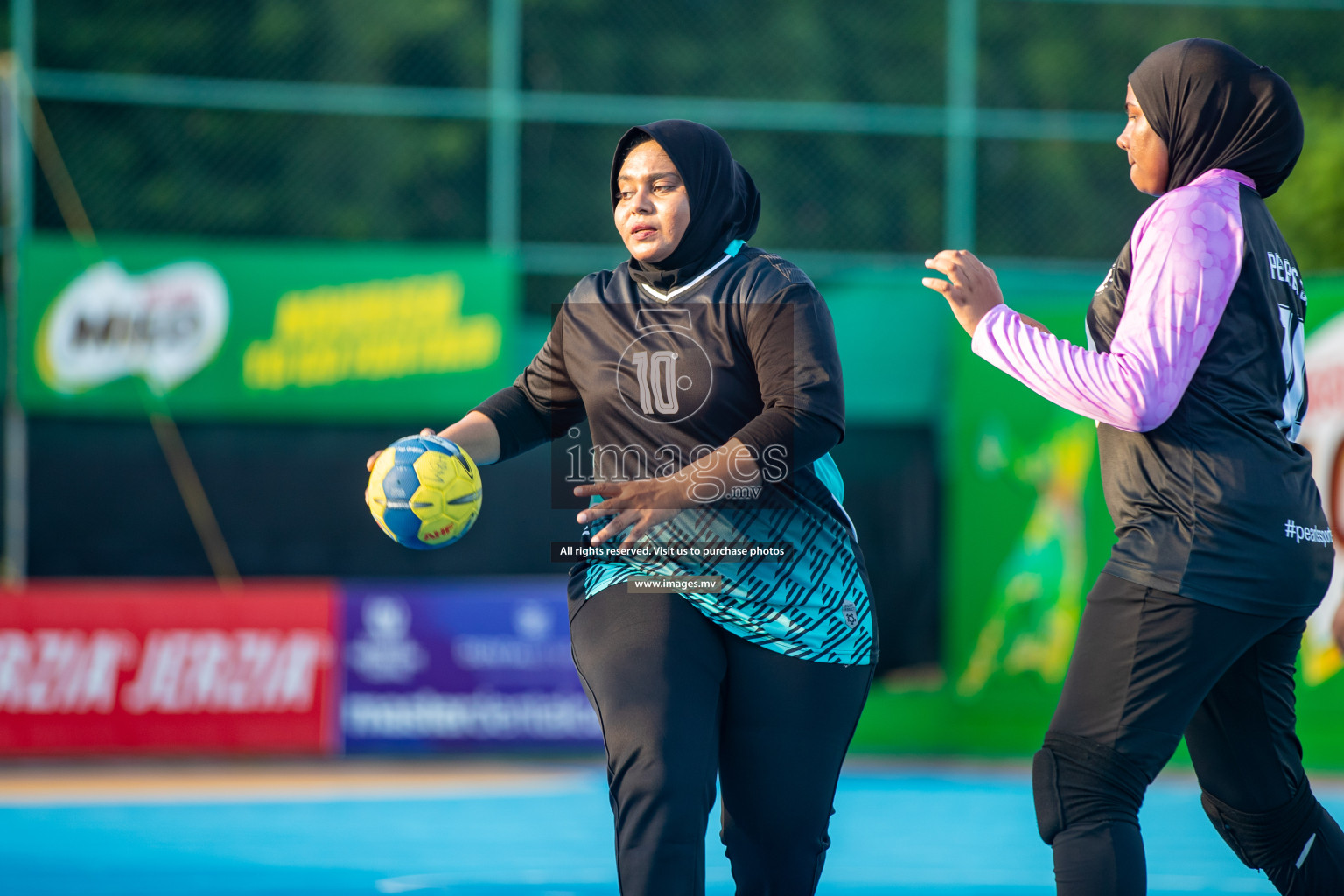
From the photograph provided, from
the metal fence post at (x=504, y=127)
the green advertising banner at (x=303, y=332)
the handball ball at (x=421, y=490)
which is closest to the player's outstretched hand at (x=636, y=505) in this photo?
the handball ball at (x=421, y=490)

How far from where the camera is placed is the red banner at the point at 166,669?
348 inches

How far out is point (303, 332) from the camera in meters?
10.5

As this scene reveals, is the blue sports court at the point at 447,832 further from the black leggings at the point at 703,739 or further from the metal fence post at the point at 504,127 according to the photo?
the metal fence post at the point at 504,127

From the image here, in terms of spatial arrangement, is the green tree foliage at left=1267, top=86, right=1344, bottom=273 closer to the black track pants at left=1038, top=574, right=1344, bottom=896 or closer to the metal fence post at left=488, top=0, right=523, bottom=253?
the metal fence post at left=488, top=0, right=523, bottom=253

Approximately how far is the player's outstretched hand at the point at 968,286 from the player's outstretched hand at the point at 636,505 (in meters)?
0.74

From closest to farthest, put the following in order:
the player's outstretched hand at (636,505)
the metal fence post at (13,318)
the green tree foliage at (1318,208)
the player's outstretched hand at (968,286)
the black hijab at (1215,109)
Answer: the player's outstretched hand at (636,505), the black hijab at (1215,109), the player's outstretched hand at (968,286), the metal fence post at (13,318), the green tree foliage at (1318,208)

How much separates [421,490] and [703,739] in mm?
810

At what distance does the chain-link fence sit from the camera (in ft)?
54.1

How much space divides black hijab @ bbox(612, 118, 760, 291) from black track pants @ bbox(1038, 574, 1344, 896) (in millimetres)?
1101

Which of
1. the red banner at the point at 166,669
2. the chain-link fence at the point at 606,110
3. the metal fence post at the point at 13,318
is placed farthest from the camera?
the chain-link fence at the point at 606,110

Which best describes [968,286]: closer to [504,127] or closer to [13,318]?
[13,318]

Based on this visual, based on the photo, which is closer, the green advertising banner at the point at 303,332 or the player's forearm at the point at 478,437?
the player's forearm at the point at 478,437

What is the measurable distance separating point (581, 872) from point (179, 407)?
19.4 feet

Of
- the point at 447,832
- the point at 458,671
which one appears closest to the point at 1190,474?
the point at 447,832
